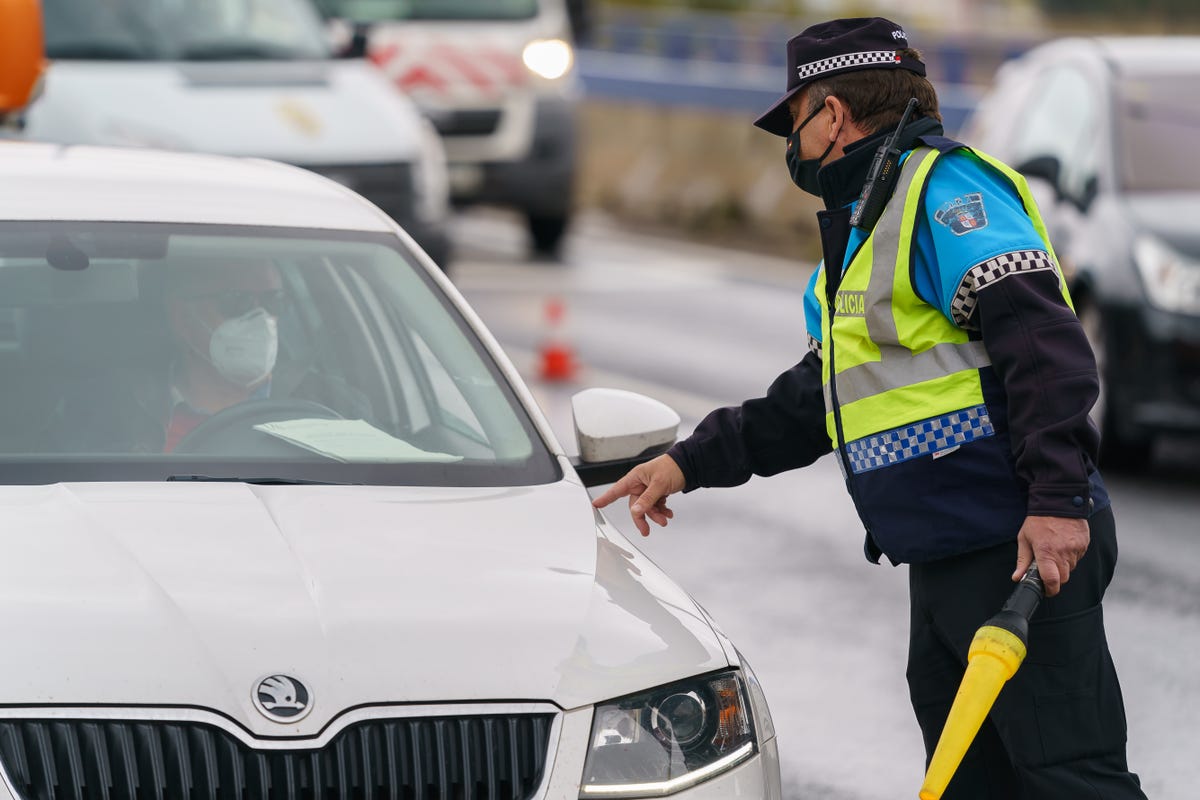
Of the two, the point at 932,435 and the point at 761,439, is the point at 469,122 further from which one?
the point at 932,435

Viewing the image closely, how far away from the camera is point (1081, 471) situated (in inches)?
136

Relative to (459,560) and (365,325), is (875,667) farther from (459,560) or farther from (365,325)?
(459,560)

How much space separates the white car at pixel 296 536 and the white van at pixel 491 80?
10279 millimetres

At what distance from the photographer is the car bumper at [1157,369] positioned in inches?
332

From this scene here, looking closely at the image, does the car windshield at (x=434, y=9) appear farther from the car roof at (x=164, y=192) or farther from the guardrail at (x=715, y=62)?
the car roof at (x=164, y=192)

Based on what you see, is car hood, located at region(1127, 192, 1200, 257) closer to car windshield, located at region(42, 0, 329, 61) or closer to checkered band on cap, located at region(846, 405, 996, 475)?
car windshield, located at region(42, 0, 329, 61)

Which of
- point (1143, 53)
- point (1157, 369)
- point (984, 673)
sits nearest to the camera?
point (984, 673)

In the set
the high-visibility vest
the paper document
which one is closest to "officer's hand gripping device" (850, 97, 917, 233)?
the high-visibility vest

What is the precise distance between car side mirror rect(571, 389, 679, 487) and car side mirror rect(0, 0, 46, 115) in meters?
4.98

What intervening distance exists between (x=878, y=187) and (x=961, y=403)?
15.6 inches

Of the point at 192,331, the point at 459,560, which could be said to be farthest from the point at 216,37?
the point at 459,560

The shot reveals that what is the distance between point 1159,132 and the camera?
9391 mm

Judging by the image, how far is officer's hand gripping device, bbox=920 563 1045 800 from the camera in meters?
3.45

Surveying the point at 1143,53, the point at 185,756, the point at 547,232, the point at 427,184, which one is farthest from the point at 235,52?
the point at 185,756
